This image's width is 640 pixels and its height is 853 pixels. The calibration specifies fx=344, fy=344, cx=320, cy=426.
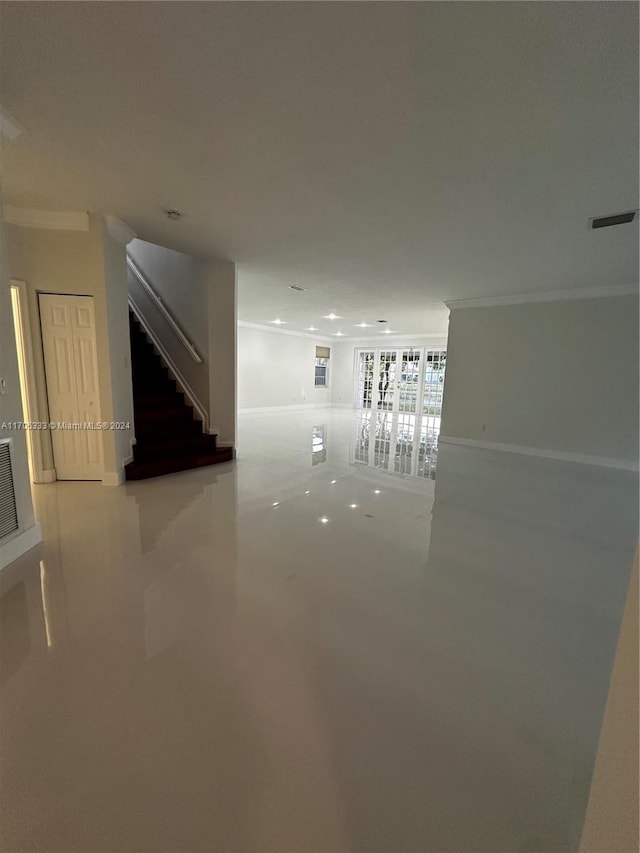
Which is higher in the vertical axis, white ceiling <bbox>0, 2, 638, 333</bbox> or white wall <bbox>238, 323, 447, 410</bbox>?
white ceiling <bbox>0, 2, 638, 333</bbox>

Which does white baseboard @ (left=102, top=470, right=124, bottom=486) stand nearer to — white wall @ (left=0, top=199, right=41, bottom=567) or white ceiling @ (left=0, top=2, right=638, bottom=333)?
white wall @ (left=0, top=199, right=41, bottom=567)

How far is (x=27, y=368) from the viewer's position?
3.48 m

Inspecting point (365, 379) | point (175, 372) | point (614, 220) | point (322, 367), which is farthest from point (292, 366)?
point (614, 220)

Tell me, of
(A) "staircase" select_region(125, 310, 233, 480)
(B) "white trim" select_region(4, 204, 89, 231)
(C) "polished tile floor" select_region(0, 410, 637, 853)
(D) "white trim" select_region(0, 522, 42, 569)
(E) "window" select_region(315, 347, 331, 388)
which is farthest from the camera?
(E) "window" select_region(315, 347, 331, 388)

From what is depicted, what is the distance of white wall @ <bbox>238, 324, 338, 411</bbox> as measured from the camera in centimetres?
975

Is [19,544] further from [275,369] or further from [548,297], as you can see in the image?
[275,369]

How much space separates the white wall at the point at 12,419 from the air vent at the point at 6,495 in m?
0.03

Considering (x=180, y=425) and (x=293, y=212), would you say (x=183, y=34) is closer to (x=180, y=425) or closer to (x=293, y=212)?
(x=293, y=212)

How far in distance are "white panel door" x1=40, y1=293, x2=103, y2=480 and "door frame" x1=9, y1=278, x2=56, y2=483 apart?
0.12 meters

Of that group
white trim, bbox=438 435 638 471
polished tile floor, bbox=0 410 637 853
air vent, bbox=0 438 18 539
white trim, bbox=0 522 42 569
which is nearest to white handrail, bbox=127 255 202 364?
polished tile floor, bbox=0 410 637 853

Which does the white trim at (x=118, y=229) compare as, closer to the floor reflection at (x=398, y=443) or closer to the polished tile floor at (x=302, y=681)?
the polished tile floor at (x=302, y=681)

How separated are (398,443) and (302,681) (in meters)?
5.60

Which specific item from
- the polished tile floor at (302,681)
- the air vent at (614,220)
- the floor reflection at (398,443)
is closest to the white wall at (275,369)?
the floor reflection at (398,443)

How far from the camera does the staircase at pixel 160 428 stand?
4250 mm
